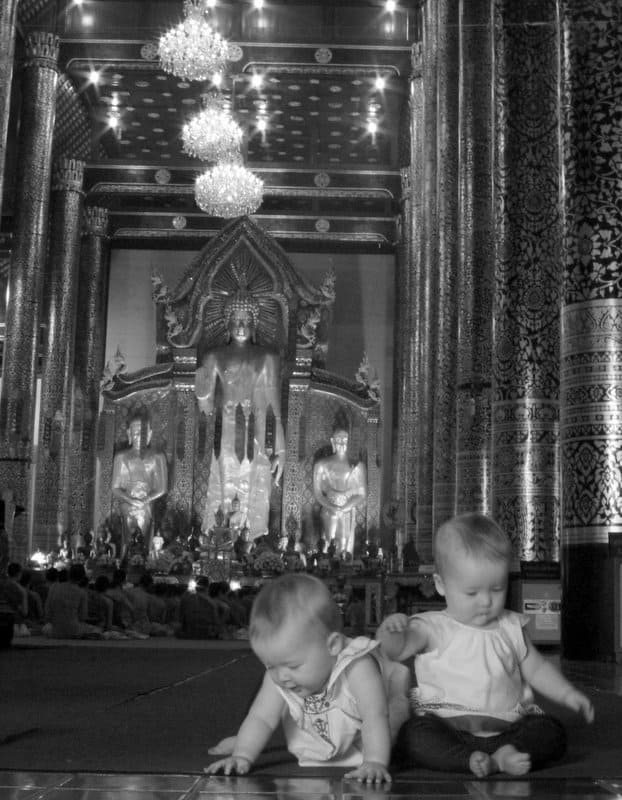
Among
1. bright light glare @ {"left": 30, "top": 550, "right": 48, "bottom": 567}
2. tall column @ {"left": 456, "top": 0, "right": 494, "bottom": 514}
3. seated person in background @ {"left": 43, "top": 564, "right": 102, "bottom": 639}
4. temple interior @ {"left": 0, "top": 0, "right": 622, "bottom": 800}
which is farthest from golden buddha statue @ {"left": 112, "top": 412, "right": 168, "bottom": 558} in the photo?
seated person in background @ {"left": 43, "top": 564, "right": 102, "bottom": 639}

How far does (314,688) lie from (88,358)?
28.6 meters

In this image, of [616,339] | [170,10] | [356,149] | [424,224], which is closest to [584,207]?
[616,339]

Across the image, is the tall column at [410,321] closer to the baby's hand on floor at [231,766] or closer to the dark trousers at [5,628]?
the dark trousers at [5,628]

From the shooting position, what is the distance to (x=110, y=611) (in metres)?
14.0

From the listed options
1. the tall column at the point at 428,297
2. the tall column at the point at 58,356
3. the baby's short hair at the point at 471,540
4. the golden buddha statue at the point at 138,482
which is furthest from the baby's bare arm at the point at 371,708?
the golden buddha statue at the point at 138,482

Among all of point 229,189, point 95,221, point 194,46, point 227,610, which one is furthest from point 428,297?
point 95,221

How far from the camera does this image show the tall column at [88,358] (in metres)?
29.7

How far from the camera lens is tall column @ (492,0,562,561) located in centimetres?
1077

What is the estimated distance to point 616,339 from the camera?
324 inches

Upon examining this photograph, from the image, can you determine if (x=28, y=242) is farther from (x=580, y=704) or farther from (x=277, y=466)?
(x=580, y=704)

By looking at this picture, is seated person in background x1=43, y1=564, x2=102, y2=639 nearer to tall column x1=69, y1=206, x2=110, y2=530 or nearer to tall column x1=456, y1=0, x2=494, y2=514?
tall column x1=456, y1=0, x2=494, y2=514

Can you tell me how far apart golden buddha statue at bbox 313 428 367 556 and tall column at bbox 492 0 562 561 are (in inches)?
729

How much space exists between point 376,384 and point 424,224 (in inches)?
349

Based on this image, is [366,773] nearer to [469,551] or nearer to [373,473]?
[469,551]
